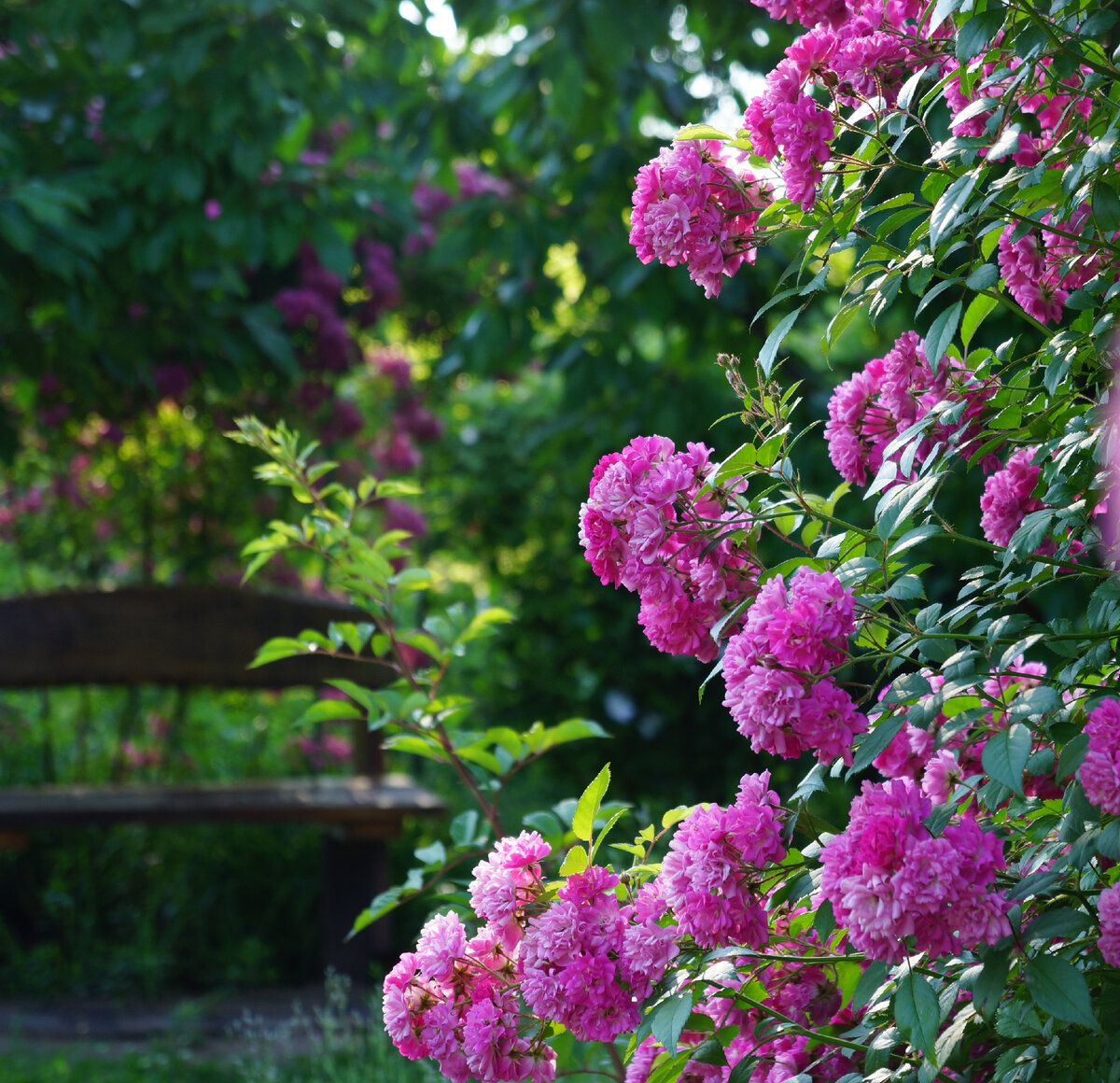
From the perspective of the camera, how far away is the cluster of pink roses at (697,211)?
122cm

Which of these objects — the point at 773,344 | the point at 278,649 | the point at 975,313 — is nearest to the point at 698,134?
the point at 773,344

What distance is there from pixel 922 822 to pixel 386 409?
17.0 ft

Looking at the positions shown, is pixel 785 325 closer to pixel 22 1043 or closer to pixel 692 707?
pixel 22 1043

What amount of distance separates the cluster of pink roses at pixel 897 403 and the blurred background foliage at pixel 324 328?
915mm

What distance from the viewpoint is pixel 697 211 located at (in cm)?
122

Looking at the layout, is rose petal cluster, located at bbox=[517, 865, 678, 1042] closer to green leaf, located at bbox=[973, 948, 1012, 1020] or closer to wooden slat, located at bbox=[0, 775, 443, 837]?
green leaf, located at bbox=[973, 948, 1012, 1020]

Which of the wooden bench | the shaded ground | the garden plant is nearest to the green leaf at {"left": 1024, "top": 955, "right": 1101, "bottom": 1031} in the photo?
the garden plant

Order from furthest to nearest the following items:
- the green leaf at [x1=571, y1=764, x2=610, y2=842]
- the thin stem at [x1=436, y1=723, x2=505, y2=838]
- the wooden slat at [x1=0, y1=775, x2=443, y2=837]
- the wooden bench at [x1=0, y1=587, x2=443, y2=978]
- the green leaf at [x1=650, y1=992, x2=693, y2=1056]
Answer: the wooden bench at [x1=0, y1=587, x2=443, y2=978] < the wooden slat at [x1=0, y1=775, x2=443, y2=837] < the thin stem at [x1=436, y1=723, x2=505, y2=838] < the green leaf at [x1=571, y1=764, x2=610, y2=842] < the green leaf at [x1=650, y1=992, x2=693, y2=1056]

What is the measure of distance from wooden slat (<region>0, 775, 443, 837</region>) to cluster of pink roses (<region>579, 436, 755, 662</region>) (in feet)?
9.14

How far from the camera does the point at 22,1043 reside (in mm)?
3340

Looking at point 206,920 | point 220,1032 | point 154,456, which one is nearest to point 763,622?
point 220,1032

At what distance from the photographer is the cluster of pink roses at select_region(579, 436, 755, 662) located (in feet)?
3.75

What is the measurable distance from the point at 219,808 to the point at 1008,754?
3.32 m

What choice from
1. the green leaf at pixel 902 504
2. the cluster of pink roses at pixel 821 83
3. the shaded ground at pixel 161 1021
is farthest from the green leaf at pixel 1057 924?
the shaded ground at pixel 161 1021
